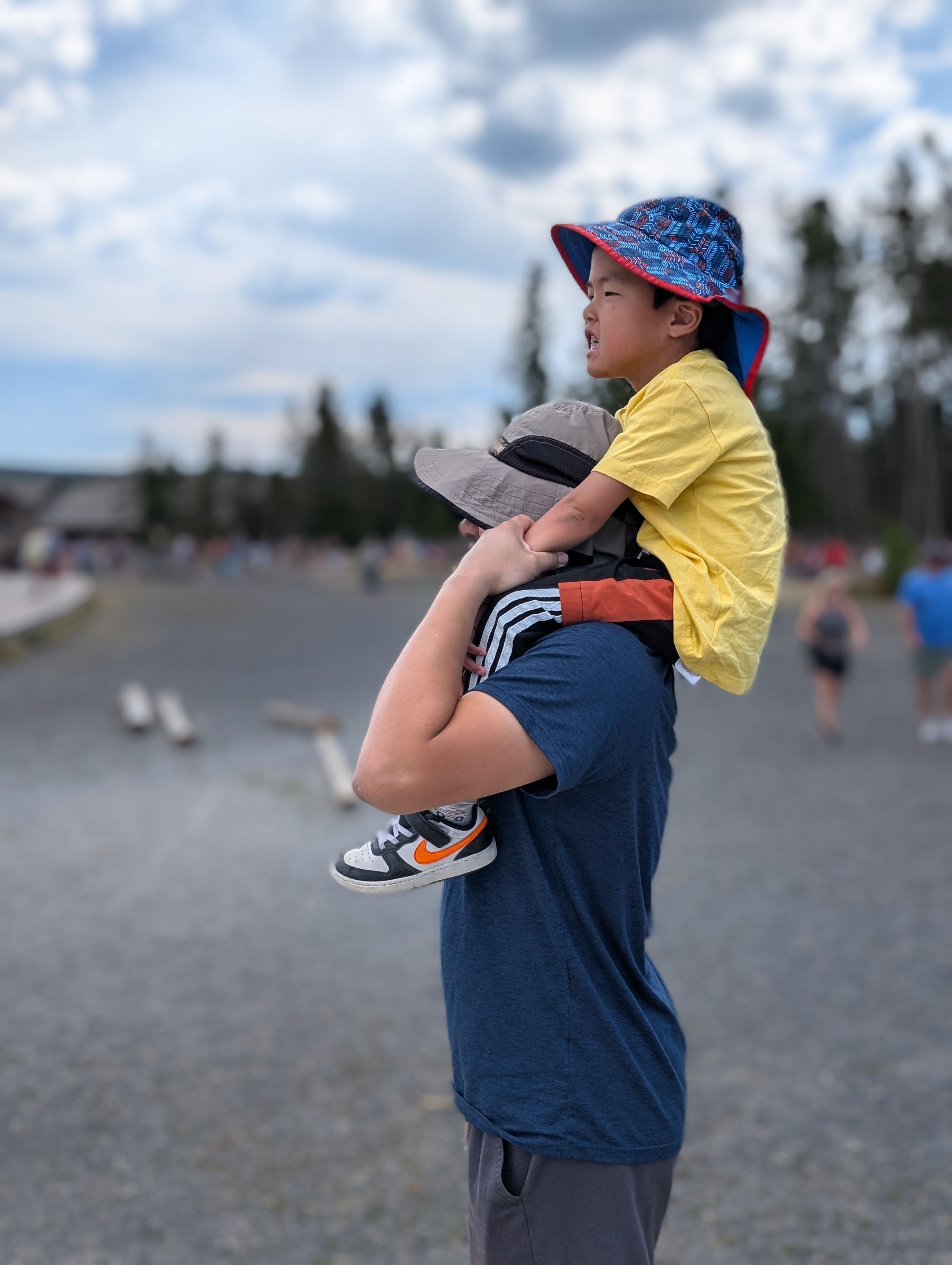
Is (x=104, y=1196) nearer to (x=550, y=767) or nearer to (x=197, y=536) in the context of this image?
(x=550, y=767)

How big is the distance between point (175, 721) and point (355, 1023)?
6790 mm

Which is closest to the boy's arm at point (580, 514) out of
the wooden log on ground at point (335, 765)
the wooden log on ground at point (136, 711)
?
the wooden log on ground at point (335, 765)

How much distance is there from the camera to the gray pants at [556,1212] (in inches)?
61.7

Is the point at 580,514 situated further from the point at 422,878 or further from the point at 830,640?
the point at 830,640

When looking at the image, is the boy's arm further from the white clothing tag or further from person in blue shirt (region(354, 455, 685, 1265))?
the white clothing tag

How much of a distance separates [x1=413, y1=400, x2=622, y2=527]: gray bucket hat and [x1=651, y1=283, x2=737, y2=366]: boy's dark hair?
0.21 m

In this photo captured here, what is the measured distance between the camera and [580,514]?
1509 millimetres

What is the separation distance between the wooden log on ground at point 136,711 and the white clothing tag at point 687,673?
33.9 feet

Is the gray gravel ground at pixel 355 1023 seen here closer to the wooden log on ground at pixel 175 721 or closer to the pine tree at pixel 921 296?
the wooden log on ground at pixel 175 721

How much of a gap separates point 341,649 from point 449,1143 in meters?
15.4

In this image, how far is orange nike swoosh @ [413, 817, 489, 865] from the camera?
1514 mm

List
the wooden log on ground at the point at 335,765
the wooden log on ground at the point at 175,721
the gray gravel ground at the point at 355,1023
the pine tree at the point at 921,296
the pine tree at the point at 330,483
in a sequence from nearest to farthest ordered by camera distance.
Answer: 1. the gray gravel ground at the point at 355,1023
2. the wooden log on ground at the point at 335,765
3. the wooden log on ground at the point at 175,721
4. the pine tree at the point at 921,296
5. the pine tree at the point at 330,483

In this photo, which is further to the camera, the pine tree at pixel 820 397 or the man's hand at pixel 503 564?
A: the pine tree at pixel 820 397

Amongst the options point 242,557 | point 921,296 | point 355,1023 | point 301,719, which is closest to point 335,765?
point 301,719
